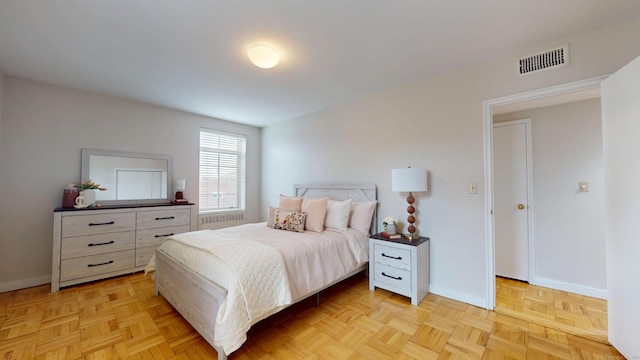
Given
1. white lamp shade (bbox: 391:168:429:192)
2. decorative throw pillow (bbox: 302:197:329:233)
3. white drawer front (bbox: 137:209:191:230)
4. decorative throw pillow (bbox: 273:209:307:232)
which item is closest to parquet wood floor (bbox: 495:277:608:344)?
white lamp shade (bbox: 391:168:429:192)

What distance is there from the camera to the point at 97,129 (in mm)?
3242

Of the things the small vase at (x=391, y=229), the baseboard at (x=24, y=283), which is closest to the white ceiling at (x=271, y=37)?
the small vase at (x=391, y=229)

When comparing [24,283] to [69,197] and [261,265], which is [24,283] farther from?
[261,265]

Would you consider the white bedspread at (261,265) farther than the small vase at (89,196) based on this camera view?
No

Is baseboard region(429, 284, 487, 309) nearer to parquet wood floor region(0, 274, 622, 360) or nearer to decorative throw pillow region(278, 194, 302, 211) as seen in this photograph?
parquet wood floor region(0, 274, 622, 360)

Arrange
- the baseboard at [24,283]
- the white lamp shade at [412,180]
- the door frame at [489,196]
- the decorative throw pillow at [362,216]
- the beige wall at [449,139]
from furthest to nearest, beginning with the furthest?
the decorative throw pillow at [362,216]
the baseboard at [24,283]
the white lamp shade at [412,180]
the door frame at [489,196]
the beige wall at [449,139]

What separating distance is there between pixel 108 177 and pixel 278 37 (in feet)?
9.97

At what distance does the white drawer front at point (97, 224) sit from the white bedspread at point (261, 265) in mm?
1146

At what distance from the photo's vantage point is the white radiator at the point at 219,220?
4.19 meters

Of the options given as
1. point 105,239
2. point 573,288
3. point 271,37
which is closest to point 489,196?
point 573,288

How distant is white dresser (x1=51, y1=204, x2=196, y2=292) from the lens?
9.02 ft

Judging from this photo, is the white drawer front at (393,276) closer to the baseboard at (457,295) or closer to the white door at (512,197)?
the baseboard at (457,295)

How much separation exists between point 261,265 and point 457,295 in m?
2.05

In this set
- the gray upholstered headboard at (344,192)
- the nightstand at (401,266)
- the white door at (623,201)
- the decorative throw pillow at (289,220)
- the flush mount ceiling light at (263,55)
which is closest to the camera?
the white door at (623,201)
